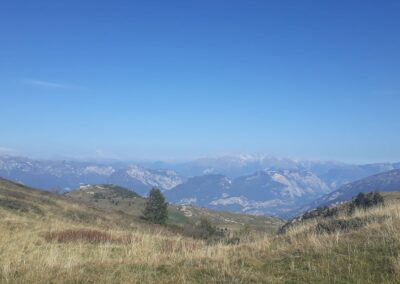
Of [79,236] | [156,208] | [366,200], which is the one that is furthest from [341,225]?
[156,208]

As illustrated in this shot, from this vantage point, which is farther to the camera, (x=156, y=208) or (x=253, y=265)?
(x=156, y=208)

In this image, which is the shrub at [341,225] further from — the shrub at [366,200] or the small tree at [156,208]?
the small tree at [156,208]

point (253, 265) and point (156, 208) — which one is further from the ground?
point (253, 265)

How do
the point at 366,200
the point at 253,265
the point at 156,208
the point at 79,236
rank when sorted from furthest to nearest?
the point at 156,208
the point at 366,200
the point at 79,236
the point at 253,265

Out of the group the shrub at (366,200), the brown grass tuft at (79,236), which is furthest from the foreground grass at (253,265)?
the shrub at (366,200)

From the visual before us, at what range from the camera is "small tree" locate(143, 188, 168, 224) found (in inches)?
3191

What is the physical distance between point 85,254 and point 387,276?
971 centimetres

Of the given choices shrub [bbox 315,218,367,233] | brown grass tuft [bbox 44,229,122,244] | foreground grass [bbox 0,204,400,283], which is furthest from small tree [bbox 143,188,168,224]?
foreground grass [bbox 0,204,400,283]

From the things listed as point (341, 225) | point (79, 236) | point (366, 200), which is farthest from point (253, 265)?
point (366, 200)

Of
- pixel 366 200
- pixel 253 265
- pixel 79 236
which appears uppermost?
pixel 366 200

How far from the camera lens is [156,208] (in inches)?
3258

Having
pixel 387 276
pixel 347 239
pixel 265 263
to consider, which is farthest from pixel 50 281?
pixel 347 239

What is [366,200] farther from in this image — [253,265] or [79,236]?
[253,265]

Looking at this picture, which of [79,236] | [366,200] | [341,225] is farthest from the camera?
[366,200]
